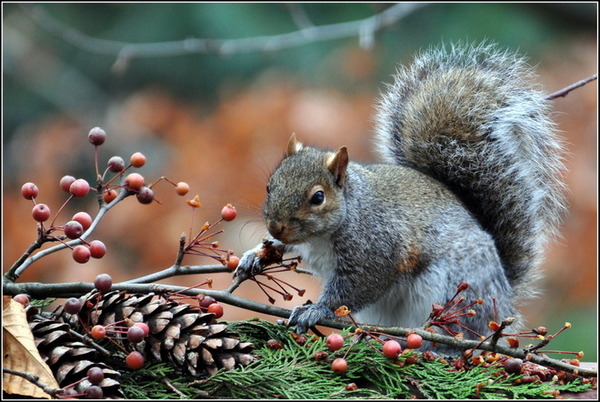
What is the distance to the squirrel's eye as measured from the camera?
1498 millimetres

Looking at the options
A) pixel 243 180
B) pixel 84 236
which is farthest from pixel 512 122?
pixel 243 180

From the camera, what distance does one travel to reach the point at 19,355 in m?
1.03

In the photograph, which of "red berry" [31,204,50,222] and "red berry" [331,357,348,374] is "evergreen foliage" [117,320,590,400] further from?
"red berry" [31,204,50,222]

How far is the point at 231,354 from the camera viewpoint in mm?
1127

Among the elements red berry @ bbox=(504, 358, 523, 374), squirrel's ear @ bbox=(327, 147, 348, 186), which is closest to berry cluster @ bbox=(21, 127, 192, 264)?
squirrel's ear @ bbox=(327, 147, 348, 186)

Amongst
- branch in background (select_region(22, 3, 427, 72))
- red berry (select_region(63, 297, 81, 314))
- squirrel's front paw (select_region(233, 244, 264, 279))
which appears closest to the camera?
red berry (select_region(63, 297, 81, 314))

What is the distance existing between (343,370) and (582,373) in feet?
1.19

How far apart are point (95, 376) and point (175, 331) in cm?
14

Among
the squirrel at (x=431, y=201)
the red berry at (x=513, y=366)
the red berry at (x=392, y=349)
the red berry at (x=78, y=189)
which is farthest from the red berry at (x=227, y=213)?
the red berry at (x=513, y=366)

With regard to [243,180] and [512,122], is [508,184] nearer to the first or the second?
[512,122]

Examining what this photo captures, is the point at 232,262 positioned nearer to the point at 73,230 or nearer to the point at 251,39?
the point at 73,230

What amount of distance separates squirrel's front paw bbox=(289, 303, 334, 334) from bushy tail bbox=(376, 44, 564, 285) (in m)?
0.58

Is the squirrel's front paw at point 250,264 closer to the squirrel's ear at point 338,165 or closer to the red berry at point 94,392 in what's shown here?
the squirrel's ear at point 338,165

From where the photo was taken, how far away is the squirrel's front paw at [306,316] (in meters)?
1.34
